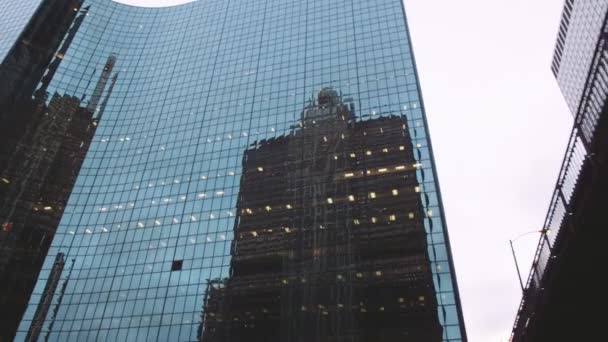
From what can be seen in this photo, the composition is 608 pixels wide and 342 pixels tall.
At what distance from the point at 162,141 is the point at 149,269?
2906 centimetres

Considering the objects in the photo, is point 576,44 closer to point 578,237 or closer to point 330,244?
point 330,244

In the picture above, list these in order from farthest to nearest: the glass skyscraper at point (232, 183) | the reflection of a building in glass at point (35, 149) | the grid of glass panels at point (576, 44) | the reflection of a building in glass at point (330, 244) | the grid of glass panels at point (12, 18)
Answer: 1. the grid of glass panels at point (576, 44)
2. the grid of glass panels at point (12, 18)
3. the reflection of a building in glass at point (35, 149)
4. the glass skyscraper at point (232, 183)
5. the reflection of a building in glass at point (330, 244)

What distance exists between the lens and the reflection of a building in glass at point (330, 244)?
56.4 metres

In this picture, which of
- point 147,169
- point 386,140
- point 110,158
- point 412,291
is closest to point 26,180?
point 110,158

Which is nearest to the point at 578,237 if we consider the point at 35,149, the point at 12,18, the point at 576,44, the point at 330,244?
the point at 330,244

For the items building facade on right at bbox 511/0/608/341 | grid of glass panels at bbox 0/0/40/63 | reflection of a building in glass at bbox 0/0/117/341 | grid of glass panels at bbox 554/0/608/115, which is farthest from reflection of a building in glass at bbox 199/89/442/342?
grid of glass panels at bbox 554/0/608/115

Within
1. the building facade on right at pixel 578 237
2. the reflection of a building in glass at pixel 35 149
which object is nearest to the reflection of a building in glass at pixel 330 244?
the reflection of a building in glass at pixel 35 149

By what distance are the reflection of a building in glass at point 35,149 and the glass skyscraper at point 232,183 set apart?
361 millimetres

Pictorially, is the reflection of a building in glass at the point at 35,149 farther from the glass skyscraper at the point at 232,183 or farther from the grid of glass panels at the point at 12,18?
the grid of glass panels at the point at 12,18

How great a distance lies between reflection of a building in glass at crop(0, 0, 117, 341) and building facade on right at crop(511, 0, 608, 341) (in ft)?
221

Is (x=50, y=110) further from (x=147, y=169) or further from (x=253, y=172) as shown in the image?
(x=253, y=172)

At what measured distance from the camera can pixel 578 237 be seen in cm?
1469

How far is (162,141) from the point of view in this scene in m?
89.0

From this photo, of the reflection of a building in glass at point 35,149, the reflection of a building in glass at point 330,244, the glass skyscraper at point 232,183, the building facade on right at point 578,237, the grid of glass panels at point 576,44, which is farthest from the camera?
the grid of glass panels at point 576,44
